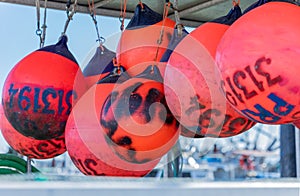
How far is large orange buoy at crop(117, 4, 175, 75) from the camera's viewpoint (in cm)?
111

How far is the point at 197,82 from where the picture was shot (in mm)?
988

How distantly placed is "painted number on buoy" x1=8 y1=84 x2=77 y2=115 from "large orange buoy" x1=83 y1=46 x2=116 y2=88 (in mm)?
57

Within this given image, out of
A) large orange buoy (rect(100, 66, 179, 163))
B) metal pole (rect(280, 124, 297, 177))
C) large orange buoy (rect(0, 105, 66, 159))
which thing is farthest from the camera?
metal pole (rect(280, 124, 297, 177))

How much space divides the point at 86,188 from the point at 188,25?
1804 millimetres

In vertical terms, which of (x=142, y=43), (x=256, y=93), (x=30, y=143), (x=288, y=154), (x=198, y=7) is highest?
(x=198, y=7)

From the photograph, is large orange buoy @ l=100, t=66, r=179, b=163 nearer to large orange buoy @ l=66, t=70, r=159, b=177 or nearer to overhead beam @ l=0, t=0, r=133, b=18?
large orange buoy @ l=66, t=70, r=159, b=177

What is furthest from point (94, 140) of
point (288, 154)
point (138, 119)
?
point (288, 154)

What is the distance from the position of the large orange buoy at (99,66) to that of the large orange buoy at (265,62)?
1.15 feet

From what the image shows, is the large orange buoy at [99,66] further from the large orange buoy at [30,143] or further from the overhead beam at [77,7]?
the overhead beam at [77,7]

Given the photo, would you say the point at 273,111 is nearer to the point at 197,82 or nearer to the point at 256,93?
the point at 256,93

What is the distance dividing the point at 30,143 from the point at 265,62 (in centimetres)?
70

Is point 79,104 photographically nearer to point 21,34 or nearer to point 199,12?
point 199,12

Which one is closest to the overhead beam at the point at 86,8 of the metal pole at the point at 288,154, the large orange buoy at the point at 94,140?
the metal pole at the point at 288,154

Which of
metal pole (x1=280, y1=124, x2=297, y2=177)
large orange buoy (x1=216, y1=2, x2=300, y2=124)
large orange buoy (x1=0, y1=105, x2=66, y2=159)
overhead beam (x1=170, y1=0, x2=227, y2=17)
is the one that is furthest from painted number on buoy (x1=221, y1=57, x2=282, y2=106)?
metal pole (x1=280, y1=124, x2=297, y2=177)
